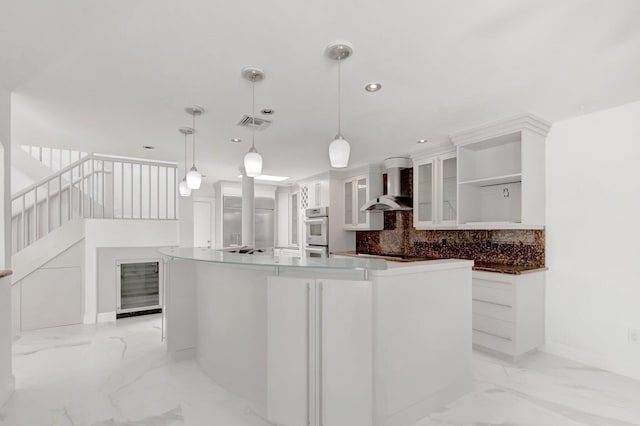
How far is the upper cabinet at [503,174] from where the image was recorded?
10.3 ft

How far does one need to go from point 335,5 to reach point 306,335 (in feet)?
5.77

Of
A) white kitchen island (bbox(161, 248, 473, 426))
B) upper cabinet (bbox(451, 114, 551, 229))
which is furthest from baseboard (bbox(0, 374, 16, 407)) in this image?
upper cabinet (bbox(451, 114, 551, 229))

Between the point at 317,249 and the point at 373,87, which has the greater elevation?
the point at 373,87

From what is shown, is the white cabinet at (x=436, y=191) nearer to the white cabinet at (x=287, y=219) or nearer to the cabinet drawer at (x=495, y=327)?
the cabinet drawer at (x=495, y=327)

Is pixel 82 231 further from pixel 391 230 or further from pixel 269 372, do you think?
pixel 391 230

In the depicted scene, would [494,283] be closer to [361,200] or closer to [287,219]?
[361,200]

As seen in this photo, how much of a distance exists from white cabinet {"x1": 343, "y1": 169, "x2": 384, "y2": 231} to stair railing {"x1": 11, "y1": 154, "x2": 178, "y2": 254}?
289 cm

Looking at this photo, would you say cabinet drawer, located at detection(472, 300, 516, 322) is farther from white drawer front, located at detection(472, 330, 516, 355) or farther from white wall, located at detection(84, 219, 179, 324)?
white wall, located at detection(84, 219, 179, 324)

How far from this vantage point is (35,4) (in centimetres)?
152

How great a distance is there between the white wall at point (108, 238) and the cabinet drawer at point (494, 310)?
4260 millimetres

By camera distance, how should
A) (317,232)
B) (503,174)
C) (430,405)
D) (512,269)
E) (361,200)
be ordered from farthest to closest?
(317,232) → (361,200) → (503,174) → (512,269) → (430,405)

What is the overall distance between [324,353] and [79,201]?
4592 mm

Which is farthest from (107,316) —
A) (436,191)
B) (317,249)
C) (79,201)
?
(436,191)

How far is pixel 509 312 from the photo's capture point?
3.05 meters
